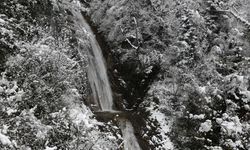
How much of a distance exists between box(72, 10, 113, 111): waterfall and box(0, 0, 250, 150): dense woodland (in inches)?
13.1

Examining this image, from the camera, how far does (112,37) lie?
16.4 m

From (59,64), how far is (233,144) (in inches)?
282

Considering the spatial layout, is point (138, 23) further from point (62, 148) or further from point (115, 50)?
point (62, 148)

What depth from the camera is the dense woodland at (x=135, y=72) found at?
7430 mm

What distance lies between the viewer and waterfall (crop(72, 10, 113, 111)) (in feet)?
45.5

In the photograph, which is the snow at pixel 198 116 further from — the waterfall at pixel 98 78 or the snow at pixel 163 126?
the waterfall at pixel 98 78

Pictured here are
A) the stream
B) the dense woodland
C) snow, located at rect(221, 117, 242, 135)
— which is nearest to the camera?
the dense woodland

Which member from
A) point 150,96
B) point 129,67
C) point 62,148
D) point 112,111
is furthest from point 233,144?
point 62,148

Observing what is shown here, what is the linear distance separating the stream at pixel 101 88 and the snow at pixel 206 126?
8.50 ft

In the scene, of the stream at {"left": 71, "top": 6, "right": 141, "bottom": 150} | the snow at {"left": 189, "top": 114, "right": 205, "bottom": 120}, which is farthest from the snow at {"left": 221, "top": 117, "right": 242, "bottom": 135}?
the stream at {"left": 71, "top": 6, "right": 141, "bottom": 150}

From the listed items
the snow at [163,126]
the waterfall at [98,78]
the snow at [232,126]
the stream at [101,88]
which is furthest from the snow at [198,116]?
the waterfall at [98,78]

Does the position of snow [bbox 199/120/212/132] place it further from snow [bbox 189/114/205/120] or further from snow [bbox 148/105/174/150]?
snow [bbox 148/105/174/150]

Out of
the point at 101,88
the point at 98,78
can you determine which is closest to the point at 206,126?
the point at 101,88

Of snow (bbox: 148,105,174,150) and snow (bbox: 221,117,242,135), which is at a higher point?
snow (bbox: 221,117,242,135)
